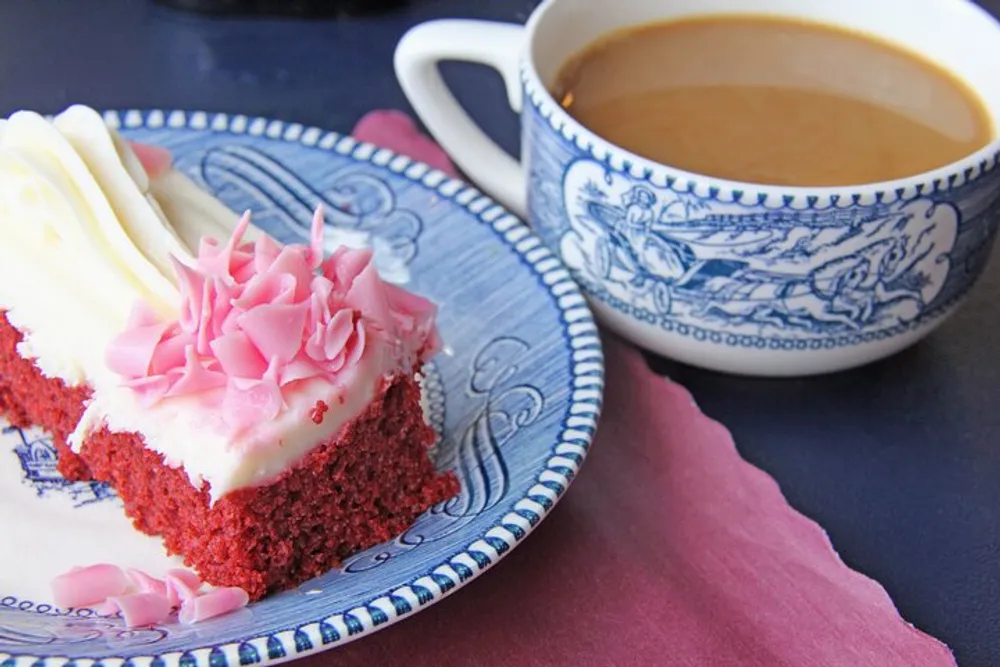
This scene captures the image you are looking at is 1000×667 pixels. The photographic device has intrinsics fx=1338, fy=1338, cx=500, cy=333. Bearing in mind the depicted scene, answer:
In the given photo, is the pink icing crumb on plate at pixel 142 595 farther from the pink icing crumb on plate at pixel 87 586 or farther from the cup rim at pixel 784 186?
the cup rim at pixel 784 186

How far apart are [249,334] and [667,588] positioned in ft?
1.29

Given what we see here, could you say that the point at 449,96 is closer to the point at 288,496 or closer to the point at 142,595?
the point at 288,496

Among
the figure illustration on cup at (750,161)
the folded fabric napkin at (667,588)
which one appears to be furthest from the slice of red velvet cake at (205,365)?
the figure illustration on cup at (750,161)

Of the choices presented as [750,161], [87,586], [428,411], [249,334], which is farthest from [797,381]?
[87,586]

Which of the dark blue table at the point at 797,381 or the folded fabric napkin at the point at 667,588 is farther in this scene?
the dark blue table at the point at 797,381

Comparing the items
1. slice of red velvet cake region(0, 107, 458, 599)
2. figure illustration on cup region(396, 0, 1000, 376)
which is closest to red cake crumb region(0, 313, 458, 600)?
slice of red velvet cake region(0, 107, 458, 599)

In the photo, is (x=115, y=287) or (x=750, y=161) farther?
(x=750, y=161)

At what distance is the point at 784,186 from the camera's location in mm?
1146

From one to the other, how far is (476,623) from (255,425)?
24 cm

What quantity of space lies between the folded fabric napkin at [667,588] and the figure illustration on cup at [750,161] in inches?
5.0

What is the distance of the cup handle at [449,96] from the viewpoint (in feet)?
4.40

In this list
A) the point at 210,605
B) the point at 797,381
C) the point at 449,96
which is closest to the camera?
the point at 210,605

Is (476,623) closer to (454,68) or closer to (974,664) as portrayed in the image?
(974,664)

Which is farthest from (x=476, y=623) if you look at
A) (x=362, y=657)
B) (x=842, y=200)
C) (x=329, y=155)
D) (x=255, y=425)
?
(x=329, y=155)
